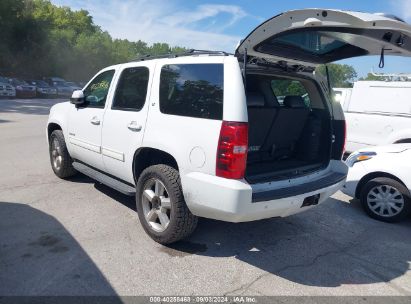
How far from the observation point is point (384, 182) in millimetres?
5113

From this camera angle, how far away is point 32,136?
10.4 metres

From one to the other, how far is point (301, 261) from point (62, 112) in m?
4.17

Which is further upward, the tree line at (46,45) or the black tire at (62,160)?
the tree line at (46,45)

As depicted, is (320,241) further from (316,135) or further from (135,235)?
(135,235)

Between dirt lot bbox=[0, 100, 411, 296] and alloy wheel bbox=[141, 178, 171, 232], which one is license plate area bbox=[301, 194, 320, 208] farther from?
alloy wheel bbox=[141, 178, 171, 232]

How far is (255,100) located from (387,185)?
2.32 metres

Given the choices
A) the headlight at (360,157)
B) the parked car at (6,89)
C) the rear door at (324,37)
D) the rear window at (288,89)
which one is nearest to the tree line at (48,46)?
the parked car at (6,89)

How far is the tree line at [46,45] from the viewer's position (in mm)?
39156

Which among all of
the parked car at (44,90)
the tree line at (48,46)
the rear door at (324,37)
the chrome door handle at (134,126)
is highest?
the tree line at (48,46)

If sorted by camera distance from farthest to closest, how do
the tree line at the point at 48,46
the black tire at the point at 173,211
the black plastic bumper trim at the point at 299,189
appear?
1. the tree line at the point at 48,46
2. the black tire at the point at 173,211
3. the black plastic bumper trim at the point at 299,189

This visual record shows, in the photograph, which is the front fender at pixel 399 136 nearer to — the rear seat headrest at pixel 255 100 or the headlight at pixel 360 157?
the headlight at pixel 360 157

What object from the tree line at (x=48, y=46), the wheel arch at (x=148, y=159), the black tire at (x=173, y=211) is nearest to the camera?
the black tire at (x=173, y=211)

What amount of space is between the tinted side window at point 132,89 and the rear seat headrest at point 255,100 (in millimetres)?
1189

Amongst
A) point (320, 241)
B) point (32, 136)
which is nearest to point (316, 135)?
point (320, 241)
